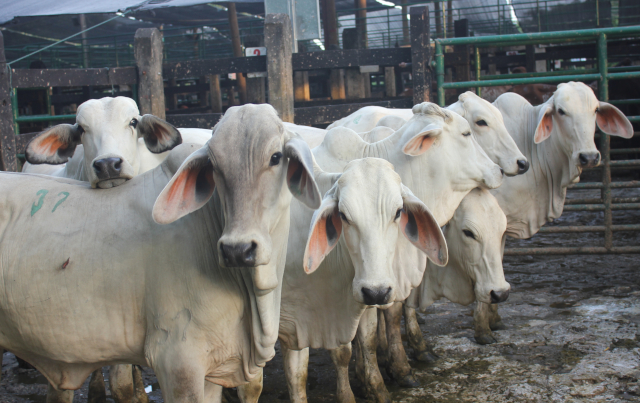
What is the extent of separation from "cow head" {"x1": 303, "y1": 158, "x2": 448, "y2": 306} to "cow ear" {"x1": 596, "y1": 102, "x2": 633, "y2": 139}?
339 cm

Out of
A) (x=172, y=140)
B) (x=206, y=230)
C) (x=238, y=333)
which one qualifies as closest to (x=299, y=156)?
(x=206, y=230)

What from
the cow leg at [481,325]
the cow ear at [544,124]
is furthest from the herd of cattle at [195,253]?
the cow ear at [544,124]

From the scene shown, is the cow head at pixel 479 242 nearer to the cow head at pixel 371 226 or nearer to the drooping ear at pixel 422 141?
the drooping ear at pixel 422 141

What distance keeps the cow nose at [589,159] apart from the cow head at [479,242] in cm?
135

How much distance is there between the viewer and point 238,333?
2445 millimetres

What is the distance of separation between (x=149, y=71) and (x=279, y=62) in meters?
1.23

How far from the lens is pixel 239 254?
2.04 meters

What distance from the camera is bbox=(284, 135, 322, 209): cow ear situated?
7.36 ft

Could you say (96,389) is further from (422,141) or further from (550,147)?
(550,147)

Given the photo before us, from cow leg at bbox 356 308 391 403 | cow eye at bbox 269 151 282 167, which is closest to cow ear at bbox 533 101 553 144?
cow leg at bbox 356 308 391 403

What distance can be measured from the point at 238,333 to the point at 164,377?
322 millimetres

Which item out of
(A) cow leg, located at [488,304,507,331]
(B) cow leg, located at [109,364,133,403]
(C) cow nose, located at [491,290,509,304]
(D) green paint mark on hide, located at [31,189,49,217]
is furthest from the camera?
(A) cow leg, located at [488,304,507,331]

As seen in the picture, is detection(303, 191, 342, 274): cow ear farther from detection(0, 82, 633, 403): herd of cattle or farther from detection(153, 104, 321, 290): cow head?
detection(153, 104, 321, 290): cow head

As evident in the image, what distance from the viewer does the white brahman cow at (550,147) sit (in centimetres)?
518
